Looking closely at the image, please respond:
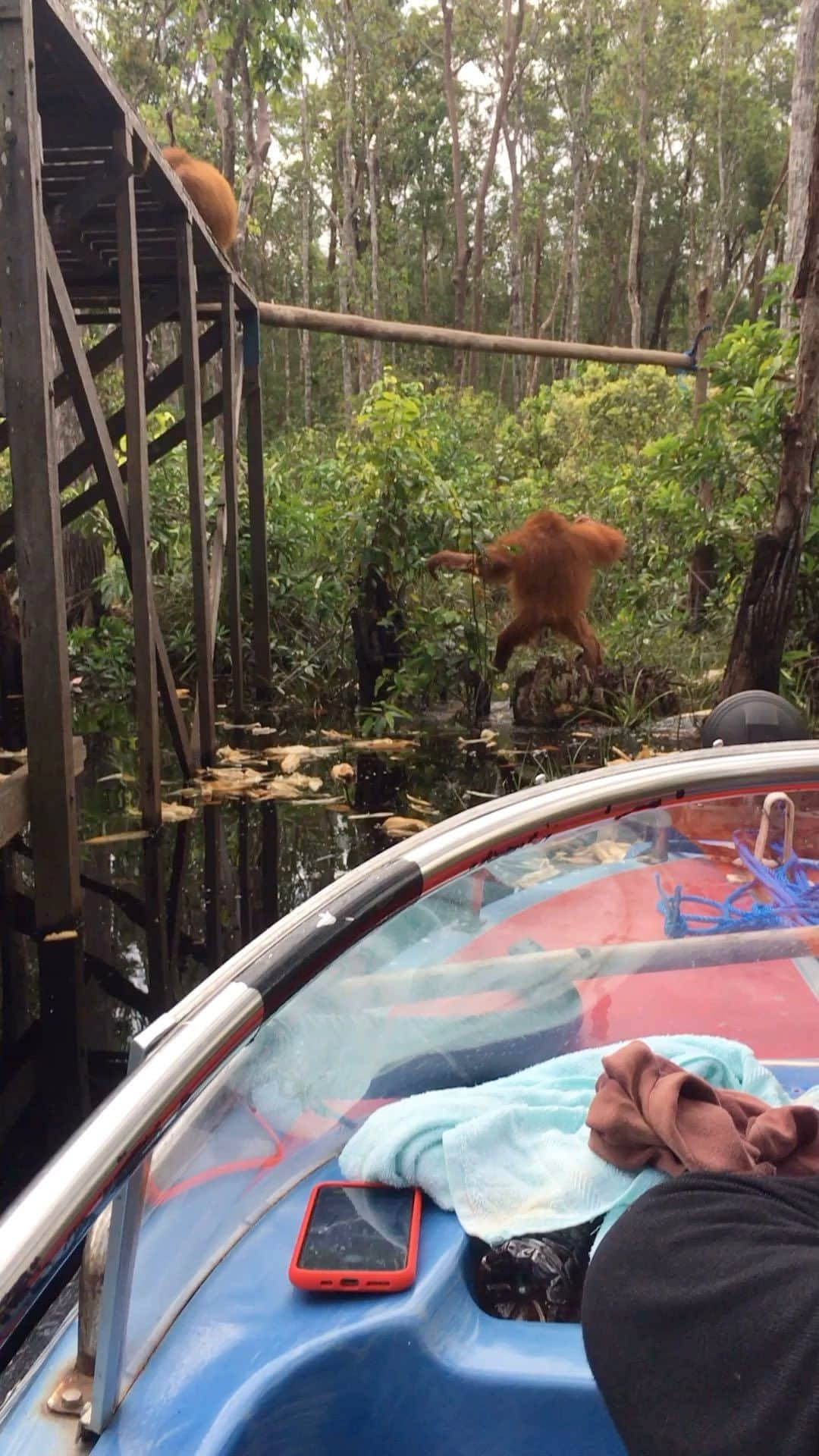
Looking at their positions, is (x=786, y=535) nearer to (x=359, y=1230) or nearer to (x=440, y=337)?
(x=440, y=337)

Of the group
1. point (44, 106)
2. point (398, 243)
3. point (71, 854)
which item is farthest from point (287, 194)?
point (71, 854)

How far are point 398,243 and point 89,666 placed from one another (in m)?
26.6

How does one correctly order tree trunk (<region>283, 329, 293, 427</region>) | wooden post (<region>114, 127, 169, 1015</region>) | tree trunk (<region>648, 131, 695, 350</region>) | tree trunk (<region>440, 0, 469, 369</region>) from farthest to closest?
tree trunk (<region>648, 131, 695, 350</region>)
tree trunk (<region>283, 329, 293, 427</region>)
tree trunk (<region>440, 0, 469, 369</region>)
wooden post (<region>114, 127, 169, 1015</region>)

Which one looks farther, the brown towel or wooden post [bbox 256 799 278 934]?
wooden post [bbox 256 799 278 934]

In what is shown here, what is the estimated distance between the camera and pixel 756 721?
379 centimetres

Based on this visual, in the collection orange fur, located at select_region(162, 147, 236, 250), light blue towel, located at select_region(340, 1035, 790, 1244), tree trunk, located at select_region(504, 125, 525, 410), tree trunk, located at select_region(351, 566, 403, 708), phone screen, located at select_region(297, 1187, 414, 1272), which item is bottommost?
tree trunk, located at select_region(351, 566, 403, 708)

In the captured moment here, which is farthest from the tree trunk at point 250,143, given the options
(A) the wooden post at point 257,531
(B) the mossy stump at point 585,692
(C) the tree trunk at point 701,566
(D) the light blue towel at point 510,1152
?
(D) the light blue towel at point 510,1152

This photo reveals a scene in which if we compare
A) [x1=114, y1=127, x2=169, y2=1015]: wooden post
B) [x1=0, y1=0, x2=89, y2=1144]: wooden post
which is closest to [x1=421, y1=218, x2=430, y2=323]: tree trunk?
[x1=114, y1=127, x2=169, y2=1015]: wooden post

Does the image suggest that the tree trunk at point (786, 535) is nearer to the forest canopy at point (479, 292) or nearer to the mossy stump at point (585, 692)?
the forest canopy at point (479, 292)

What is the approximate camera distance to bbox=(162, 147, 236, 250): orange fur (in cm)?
681

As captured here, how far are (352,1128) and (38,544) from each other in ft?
8.41

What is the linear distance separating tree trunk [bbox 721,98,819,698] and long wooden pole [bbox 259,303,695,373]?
3314 mm

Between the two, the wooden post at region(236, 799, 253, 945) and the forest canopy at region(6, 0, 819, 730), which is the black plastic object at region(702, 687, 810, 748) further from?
the forest canopy at region(6, 0, 819, 730)

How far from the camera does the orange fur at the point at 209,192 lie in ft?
22.4
